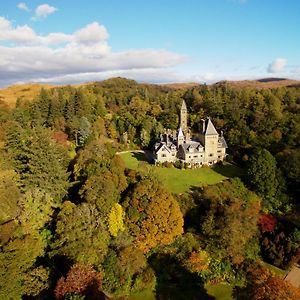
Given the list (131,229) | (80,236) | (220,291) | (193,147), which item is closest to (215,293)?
(220,291)

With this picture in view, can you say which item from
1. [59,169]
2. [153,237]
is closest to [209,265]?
[153,237]

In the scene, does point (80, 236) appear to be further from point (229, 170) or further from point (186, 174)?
point (229, 170)

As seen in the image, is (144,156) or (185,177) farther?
(144,156)

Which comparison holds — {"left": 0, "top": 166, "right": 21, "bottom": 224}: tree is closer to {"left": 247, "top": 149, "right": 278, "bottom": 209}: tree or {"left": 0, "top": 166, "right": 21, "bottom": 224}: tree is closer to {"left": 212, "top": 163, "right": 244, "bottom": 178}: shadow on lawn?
{"left": 247, "top": 149, "right": 278, "bottom": 209}: tree

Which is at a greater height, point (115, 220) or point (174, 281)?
point (115, 220)

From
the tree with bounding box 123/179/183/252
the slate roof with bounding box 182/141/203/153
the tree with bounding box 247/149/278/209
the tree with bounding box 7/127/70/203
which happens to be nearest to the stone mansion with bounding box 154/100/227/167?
the slate roof with bounding box 182/141/203/153

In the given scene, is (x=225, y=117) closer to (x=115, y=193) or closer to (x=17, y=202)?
(x=115, y=193)

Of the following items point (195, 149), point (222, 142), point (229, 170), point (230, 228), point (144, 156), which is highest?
point (222, 142)

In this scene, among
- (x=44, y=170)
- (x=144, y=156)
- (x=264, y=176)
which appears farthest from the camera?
(x=144, y=156)
